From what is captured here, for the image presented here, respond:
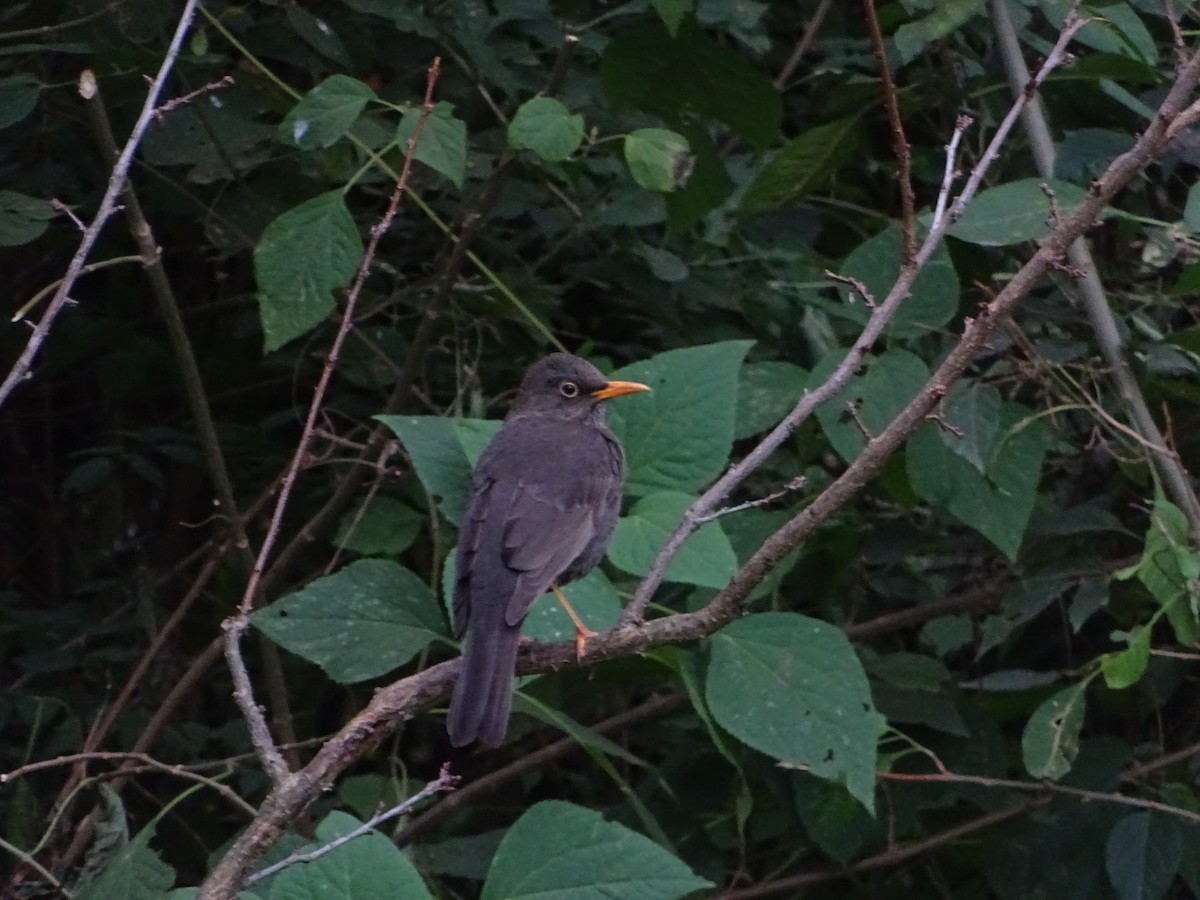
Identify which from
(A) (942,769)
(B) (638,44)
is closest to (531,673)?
(A) (942,769)

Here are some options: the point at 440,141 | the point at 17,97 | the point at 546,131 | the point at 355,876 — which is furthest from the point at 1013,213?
the point at 17,97

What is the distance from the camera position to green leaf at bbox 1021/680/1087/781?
3723 mm

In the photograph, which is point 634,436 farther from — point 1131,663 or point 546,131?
point 1131,663

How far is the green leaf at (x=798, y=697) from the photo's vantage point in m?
3.24

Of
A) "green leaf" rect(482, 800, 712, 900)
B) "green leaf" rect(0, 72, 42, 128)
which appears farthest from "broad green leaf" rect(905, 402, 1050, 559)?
"green leaf" rect(0, 72, 42, 128)

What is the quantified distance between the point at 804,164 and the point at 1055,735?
167 cm

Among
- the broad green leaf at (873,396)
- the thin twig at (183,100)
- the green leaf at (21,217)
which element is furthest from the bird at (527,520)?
the green leaf at (21,217)

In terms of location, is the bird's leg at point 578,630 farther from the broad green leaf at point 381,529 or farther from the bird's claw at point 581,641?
the broad green leaf at point 381,529

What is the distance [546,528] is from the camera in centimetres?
417

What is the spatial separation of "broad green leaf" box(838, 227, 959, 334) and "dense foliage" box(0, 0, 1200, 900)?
1 cm

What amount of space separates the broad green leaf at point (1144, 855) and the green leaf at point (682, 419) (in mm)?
1385

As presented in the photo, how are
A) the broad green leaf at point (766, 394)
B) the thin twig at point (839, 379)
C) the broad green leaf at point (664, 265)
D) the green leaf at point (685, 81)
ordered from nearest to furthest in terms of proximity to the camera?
the thin twig at point (839, 379)
the broad green leaf at point (766, 394)
the green leaf at point (685, 81)
the broad green leaf at point (664, 265)

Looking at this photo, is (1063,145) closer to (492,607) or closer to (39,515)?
(492,607)

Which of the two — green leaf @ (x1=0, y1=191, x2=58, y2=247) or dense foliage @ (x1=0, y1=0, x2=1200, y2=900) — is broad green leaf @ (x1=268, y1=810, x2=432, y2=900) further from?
green leaf @ (x1=0, y1=191, x2=58, y2=247)
